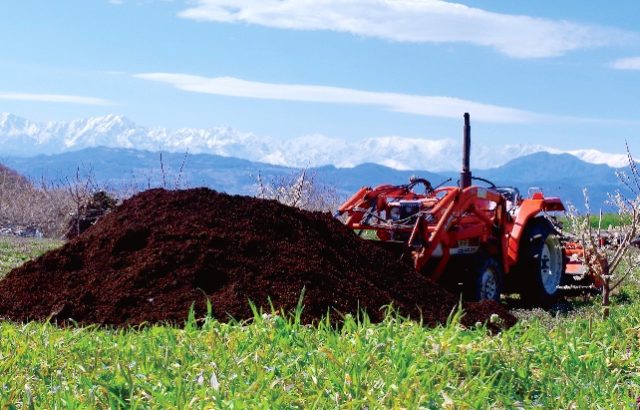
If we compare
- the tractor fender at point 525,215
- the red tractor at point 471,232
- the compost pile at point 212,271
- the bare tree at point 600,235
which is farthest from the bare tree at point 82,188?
the bare tree at point 600,235

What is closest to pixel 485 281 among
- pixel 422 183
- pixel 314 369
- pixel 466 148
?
pixel 422 183

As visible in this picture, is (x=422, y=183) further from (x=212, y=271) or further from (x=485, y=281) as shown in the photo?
(x=212, y=271)

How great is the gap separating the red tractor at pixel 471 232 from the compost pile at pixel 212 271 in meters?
0.72

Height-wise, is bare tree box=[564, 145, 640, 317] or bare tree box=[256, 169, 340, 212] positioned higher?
bare tree box=[564, 145, 640, 317]

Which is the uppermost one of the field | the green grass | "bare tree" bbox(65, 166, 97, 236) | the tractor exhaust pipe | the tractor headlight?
the tractor exhaust pipe

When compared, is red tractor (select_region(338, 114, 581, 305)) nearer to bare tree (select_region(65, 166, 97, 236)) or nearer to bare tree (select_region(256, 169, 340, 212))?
bare tree (select_region(256, 169, 340, 212))

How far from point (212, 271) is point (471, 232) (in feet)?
12.5

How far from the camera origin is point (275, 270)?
26.7 feet

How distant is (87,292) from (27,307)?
23.5 inches

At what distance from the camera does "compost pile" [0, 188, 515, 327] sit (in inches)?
308

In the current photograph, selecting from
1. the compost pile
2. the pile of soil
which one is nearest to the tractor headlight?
the compost pile

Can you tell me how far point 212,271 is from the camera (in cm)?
818

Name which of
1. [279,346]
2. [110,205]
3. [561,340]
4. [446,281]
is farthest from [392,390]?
[110,205]

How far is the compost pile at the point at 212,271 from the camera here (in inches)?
308
